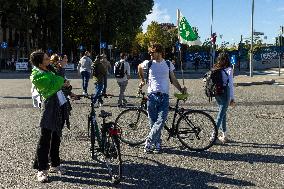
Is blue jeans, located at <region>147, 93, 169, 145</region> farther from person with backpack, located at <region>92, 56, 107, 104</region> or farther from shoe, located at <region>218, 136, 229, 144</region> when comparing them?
person with backpack, located at <region>92, 56, 107, 104</region>

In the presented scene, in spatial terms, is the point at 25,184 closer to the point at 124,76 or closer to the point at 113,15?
the point at 124,76

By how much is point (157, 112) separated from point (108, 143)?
172 cm

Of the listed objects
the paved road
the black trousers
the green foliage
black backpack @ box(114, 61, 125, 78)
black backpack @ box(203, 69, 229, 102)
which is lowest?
the paved road

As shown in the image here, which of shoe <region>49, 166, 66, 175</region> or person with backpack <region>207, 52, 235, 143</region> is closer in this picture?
shoe <region>49, 166, 66, 175</region>

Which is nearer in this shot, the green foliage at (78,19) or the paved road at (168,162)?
the paved road at (168,162)

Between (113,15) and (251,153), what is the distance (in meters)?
46.7

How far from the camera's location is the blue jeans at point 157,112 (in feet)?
25.1

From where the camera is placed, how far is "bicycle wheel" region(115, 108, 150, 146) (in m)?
8.37

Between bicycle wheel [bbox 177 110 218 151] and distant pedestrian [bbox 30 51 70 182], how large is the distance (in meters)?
2.44

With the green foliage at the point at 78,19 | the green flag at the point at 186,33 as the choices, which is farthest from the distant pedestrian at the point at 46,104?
the green foliage at the point at 78,19

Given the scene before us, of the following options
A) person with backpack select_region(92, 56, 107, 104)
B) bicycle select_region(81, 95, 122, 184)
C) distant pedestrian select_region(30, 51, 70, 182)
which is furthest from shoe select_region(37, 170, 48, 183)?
person with backpack select_region(92, 56, 107, 104)

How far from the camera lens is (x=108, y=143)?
20.7 ft

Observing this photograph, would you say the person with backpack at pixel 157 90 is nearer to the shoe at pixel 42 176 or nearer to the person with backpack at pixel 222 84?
the person with backpack at pixel 222 84

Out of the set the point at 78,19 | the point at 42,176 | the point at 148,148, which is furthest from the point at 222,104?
the point at 78,19
